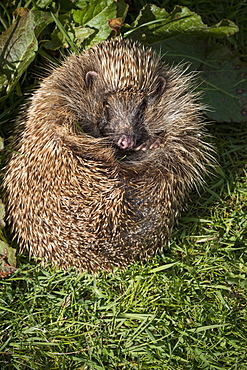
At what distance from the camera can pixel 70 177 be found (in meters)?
2.02

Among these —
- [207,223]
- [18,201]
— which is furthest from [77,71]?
[207,223]

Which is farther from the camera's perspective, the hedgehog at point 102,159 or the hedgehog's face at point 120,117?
the hedgehog's face at point 120,117

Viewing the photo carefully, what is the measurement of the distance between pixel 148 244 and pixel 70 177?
0.58 meters

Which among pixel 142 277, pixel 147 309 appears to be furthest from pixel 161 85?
pixel 147 309

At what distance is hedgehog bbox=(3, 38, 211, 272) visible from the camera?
203 cm

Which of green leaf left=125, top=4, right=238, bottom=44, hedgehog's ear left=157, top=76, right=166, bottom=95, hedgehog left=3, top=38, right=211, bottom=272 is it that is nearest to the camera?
hedgehog left=3, top=38, right=211, bottom=272

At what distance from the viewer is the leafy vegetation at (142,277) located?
2.39m

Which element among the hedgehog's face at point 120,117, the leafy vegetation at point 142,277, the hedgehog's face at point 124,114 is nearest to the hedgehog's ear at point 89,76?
the hedgehog's face at point 124,114

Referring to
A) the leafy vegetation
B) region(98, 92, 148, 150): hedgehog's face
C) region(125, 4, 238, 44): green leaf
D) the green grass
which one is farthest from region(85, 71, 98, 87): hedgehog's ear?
the green grass

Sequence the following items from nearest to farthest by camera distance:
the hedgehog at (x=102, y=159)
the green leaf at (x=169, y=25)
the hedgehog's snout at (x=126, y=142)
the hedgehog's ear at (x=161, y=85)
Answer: the hedgehog at (x=102, y=159) → the hedgehog's snout at (x=126, y=142) → the hedgehog's ear at (x=161, y=85) → the green leaf at (x=169, y=25)

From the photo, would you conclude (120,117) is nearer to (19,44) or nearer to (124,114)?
(124,114)

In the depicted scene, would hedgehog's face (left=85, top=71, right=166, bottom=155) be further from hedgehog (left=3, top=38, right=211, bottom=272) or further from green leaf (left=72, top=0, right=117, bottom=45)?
green leaf (left=72, top=0, right=117, bottom=45)

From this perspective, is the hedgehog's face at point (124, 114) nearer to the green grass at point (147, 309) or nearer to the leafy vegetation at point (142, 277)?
the leafy vegetation at point (142, 277)

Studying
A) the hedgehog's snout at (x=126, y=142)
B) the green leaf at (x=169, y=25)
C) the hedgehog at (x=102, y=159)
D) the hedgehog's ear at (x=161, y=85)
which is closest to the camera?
the hedgehog at (x=102, y=159)
